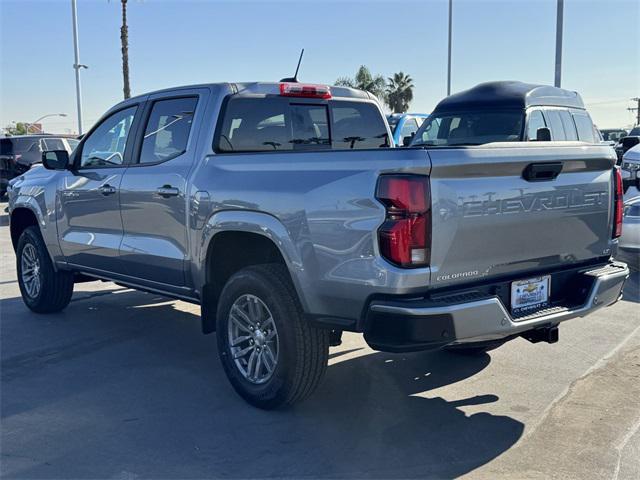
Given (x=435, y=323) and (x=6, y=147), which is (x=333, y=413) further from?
(x=6, y=147)

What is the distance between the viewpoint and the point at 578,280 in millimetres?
4145

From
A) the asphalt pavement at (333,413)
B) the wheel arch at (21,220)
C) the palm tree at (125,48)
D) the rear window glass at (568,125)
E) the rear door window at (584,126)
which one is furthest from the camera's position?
the palm tree at (125,48)

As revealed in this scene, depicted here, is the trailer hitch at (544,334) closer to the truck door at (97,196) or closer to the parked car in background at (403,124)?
the truck door at (97,196)

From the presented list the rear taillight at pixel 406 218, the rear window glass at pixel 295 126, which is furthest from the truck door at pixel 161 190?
the rear taillight at pixel 406 218

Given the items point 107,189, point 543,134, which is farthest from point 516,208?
point 543,134

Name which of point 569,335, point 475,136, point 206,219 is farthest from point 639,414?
point 475,136

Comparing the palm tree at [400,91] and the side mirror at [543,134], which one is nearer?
the side mirror at [543,134]

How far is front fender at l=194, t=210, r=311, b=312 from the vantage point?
386 cm

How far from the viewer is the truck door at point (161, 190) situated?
4816 millimetres

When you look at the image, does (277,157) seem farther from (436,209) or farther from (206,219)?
(436,209)

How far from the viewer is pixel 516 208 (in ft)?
12.2

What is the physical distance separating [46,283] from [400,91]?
142 feet

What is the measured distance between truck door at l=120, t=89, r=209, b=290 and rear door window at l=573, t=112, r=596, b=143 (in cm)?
837

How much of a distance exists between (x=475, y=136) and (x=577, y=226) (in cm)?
666
